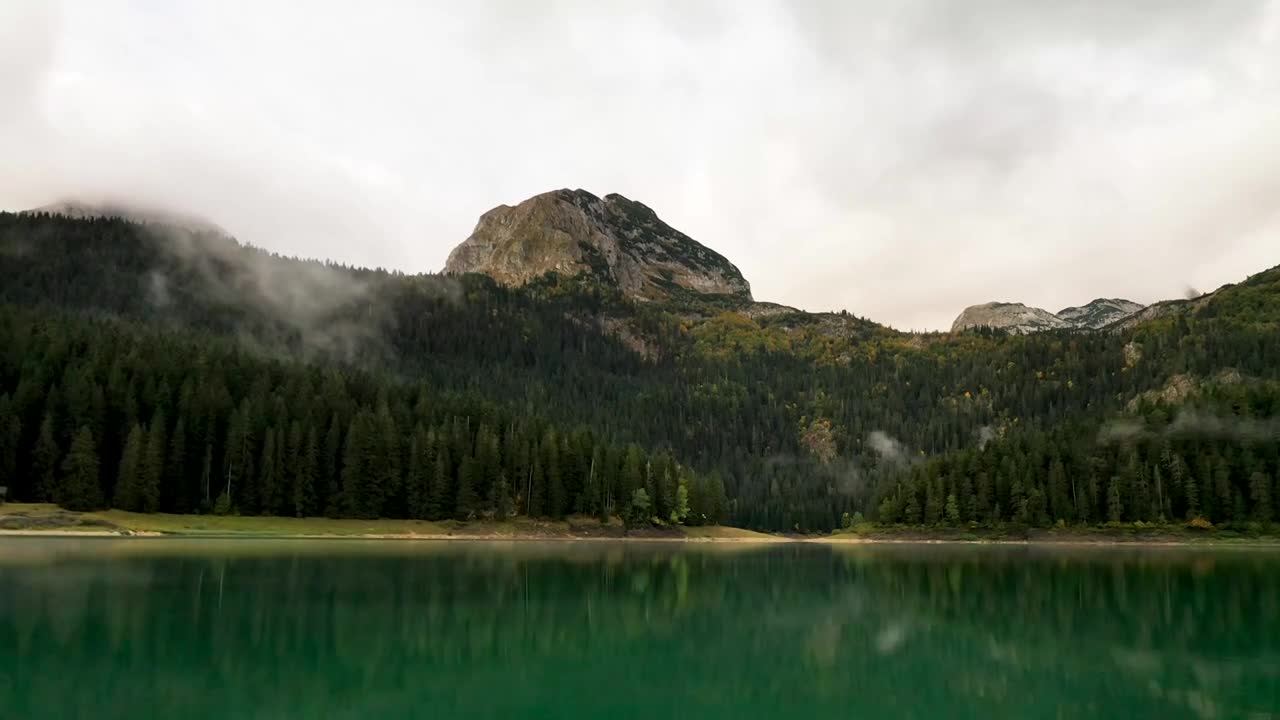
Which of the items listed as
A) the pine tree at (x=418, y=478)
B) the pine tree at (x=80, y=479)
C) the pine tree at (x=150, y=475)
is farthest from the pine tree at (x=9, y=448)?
the pine tree at (x=418, y=478)

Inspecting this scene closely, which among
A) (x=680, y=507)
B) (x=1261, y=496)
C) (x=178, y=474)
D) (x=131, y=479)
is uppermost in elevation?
(x=178, y=474)

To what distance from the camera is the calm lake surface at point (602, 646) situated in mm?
17828

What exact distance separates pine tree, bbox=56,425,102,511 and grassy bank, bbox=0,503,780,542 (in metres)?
1.65

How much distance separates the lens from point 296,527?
314ft

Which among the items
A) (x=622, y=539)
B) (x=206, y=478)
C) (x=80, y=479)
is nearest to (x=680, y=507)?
(x=622, y=539)

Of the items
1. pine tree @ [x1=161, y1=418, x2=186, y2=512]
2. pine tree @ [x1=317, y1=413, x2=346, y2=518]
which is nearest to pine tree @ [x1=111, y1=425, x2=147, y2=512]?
pine tree @ [x1=161, y1=418, x2=186, y2=512]

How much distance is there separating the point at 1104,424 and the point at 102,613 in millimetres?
144574

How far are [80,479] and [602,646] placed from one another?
8302cm

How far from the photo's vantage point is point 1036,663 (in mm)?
23672

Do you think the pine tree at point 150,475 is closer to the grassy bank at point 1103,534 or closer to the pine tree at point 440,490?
the pine tree at point 440,490

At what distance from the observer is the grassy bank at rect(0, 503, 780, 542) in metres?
80.2

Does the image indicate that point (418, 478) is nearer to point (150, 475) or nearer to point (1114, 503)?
point (150, 475)

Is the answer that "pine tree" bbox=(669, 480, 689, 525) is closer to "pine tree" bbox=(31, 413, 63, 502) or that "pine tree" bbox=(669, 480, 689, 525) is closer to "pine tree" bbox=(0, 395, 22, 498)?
"pine tree" bbox=(31, 413, 63, 502)

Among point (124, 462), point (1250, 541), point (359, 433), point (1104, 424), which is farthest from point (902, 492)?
point (124, 462)
